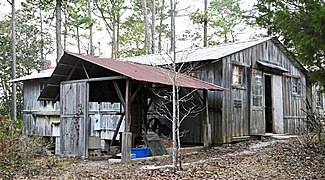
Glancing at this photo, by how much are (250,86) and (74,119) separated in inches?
270

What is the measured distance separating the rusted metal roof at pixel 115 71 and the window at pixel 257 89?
8.32ft

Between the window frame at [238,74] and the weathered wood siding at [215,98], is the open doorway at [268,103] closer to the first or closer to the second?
the window frame at [238,74]

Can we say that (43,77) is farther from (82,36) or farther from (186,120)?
(82,36)

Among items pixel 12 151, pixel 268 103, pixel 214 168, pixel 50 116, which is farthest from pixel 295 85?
pixel 12 151

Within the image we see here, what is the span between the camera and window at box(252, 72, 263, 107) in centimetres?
1456

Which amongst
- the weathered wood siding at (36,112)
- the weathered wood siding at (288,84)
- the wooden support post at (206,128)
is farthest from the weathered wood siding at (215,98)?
the weathered wood siding at (36,112)

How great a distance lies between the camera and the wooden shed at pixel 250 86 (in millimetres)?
13117

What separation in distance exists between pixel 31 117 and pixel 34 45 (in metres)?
12.9

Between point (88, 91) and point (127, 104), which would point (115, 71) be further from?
point (88, 91)

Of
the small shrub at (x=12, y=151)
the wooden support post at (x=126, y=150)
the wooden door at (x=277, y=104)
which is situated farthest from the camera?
the wooden door at (x=277, y=104)

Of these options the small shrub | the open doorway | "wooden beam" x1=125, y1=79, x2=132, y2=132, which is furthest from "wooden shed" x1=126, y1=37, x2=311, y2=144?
the small shrub

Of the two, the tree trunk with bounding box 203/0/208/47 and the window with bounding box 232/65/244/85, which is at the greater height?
the tree trunk with bounding box 203/0/208/47

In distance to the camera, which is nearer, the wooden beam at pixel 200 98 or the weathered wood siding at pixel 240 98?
the wooden beam at pixel 200 98

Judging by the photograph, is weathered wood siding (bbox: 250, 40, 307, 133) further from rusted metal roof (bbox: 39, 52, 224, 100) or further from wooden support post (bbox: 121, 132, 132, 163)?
wooden support post (bbox: 121, 132, 132, 163)
